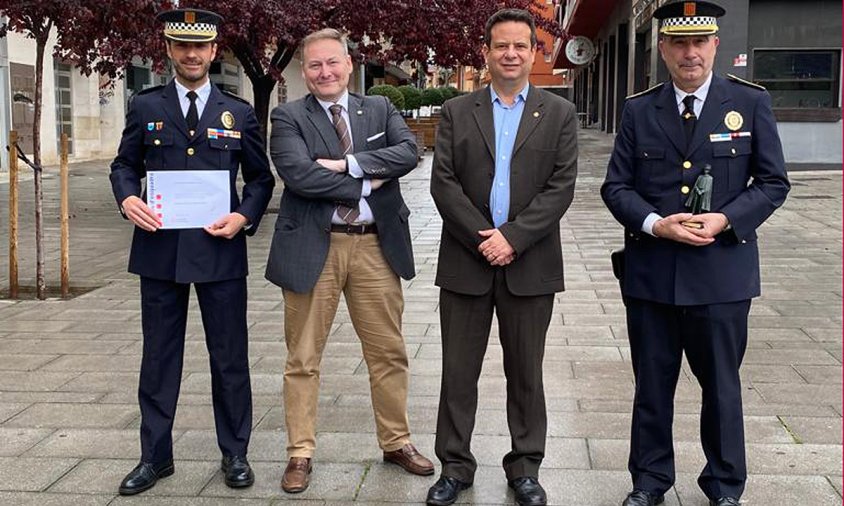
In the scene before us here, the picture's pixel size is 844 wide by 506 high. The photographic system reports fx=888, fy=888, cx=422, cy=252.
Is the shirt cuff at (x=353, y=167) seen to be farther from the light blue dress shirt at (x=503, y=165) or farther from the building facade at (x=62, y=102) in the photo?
the building facade at (x=62, y=102)

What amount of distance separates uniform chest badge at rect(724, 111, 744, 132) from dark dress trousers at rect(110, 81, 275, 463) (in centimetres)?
205

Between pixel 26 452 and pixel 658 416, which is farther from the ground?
pixel 658 416

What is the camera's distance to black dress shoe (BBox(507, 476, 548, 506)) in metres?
3.76

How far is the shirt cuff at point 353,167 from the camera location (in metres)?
3.87

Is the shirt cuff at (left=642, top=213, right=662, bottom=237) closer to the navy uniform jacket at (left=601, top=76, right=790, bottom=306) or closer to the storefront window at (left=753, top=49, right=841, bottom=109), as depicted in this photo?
the navy uniform jacket at (left=601, top=76, right=790, bottom=306)

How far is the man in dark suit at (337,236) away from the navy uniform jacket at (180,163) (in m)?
0.18

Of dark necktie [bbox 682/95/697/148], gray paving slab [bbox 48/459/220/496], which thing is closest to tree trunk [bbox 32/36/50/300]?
gray paving slab [bbox 48/459/220/496]

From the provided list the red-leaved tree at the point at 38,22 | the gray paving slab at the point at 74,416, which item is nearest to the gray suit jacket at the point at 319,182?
the gray paving slab at the point at 74,416

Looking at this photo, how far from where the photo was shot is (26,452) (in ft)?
14.5

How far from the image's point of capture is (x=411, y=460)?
4137 mm

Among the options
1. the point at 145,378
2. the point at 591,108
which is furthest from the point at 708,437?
the point at 591,108

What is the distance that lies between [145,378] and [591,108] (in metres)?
49.6

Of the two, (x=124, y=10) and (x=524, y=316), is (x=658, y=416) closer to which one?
(x=524, y=316)

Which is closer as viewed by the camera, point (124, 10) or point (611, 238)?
point (124, 10)
